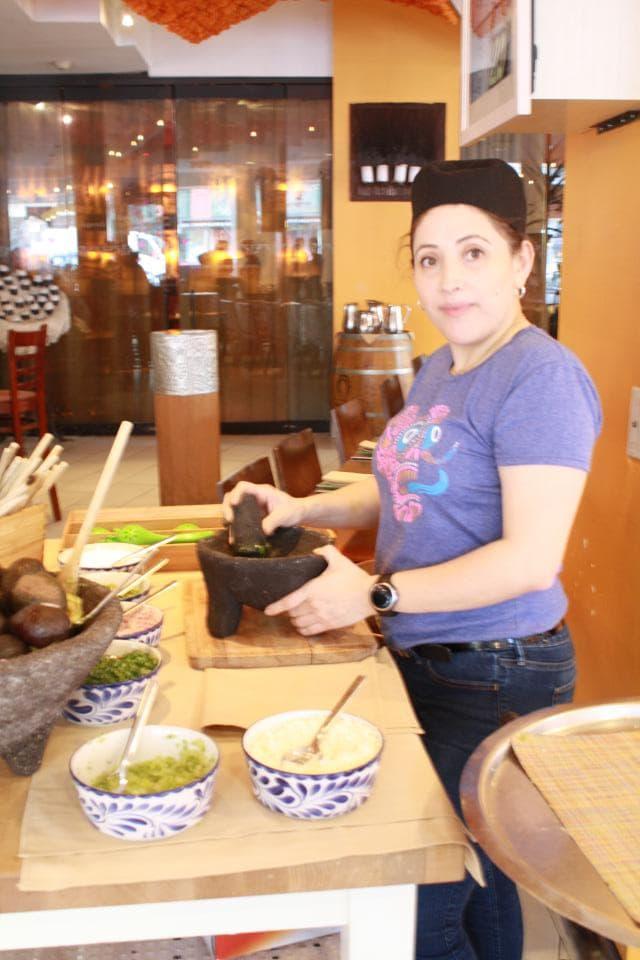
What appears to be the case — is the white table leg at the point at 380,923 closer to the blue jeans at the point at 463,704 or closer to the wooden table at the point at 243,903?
the wooden table at the point at 243,903

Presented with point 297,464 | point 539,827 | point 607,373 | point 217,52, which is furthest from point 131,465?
point 539,827

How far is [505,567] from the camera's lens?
140 cm

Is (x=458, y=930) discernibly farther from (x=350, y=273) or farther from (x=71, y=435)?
(x=71, y=435)

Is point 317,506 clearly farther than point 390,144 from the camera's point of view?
No

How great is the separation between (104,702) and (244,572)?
332mm

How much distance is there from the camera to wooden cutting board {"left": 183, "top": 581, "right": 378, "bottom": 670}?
5.00 feet

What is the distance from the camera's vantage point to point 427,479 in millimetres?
1547

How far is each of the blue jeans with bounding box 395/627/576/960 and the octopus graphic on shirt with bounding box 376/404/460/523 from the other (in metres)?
0.26

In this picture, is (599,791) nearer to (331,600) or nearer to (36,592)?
(331,600)

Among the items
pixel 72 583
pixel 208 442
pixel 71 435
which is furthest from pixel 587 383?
pixel 71 435

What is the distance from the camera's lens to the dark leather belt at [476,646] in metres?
1.53

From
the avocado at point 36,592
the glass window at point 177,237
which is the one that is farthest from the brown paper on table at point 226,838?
the glass window at point 177,237

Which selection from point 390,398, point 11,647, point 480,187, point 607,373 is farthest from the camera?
point 390,398

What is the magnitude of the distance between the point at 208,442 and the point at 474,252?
2118mm
